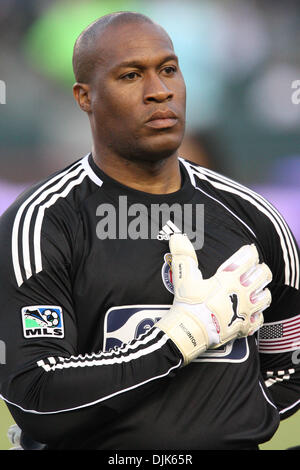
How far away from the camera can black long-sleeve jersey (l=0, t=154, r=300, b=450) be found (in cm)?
196

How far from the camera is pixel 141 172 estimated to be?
2.30m

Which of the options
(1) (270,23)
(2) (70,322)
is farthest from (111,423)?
(1) (270,23)

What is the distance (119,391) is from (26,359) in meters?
0.26

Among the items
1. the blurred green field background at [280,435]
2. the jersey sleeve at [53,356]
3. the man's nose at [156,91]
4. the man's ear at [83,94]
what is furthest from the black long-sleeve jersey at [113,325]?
the blurred green field background at [280,435]

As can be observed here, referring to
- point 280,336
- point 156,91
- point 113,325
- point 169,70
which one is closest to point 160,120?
point 156,91

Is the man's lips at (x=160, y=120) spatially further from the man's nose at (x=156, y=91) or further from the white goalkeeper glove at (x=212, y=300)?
the white goalkeeper glove at (x=212, y=300)

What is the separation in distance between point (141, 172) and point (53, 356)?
2.11 ft

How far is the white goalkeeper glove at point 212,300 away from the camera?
2.00 metres

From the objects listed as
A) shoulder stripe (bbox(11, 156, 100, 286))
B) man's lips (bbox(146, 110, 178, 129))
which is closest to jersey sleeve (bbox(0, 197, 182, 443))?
shoulder stripe (bbox(11, 156, 100, 286))

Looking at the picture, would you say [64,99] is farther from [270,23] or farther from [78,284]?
[78,284]

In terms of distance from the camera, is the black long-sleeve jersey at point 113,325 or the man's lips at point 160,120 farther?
the man's lips at point 160,120

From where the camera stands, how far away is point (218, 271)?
2.14 metres

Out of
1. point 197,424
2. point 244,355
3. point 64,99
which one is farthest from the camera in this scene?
point 64,99

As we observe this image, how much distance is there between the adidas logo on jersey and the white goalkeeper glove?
5 cm
